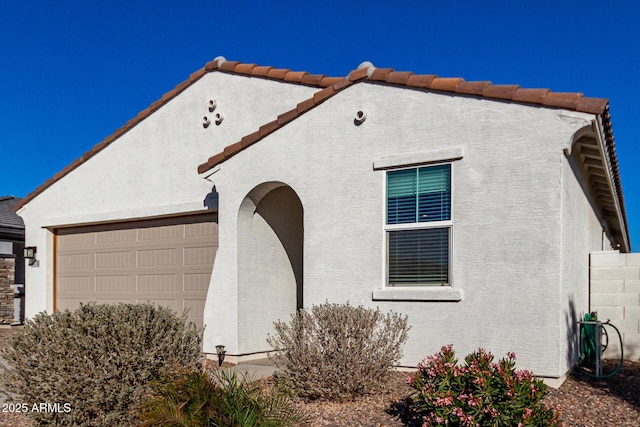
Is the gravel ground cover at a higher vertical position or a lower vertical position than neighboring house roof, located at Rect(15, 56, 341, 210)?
lower

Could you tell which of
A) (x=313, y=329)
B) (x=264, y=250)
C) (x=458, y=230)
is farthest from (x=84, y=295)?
(x=458, y=230)

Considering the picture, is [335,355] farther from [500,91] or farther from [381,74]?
[381,74]

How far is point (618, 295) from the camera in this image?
9812 mm

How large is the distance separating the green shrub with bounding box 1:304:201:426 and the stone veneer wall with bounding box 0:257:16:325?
1325cm

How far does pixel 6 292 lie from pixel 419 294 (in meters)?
14.5

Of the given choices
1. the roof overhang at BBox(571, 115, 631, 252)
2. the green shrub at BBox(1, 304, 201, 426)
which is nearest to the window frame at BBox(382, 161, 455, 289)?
the roof overhang at BBox(571, 115, 631, 252)

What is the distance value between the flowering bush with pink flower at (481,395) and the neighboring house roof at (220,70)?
586 centimetres

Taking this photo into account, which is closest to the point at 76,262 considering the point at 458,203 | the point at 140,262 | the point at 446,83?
the point at 140,262

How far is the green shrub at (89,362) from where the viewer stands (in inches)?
A: 235

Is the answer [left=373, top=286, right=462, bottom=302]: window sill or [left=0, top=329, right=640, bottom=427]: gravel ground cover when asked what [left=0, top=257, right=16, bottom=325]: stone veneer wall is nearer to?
[left=0, top=329, right=640, bottom=427]: gravel ground cover

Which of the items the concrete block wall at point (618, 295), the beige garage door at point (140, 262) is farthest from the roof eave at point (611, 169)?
the beige garage door at point (140, 262)

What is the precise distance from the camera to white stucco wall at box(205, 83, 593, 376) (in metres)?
7.41

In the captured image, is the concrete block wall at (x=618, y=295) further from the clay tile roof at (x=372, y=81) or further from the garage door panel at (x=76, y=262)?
the garage door panel at (x=76, y=262)

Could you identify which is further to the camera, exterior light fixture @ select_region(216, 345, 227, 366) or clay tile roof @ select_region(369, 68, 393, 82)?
exterior light fixture @ select_region(216, 345, 227, 366)
